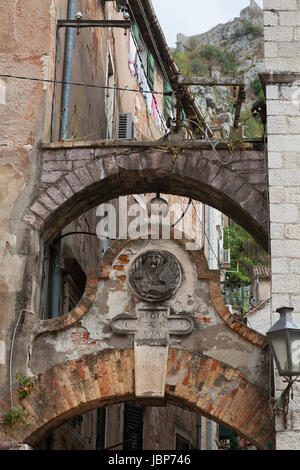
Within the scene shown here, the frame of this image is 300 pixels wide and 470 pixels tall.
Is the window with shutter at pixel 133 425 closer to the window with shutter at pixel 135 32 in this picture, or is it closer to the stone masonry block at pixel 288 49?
the stone masonry block at pixel 288 49

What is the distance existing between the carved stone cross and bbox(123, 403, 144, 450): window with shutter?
559 cm

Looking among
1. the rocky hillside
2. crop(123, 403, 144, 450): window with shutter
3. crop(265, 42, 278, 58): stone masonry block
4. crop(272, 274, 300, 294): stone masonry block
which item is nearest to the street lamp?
crop(272, 274, 300, 294): stone masonry block

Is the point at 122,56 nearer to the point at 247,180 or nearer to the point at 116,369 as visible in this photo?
the point at 247,180

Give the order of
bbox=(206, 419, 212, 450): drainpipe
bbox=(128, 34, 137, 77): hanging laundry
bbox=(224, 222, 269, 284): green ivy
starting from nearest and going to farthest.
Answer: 1. bbox=(206, 419, 212, 450): drainpipe
2. bbox=(128, 34, 137, 77): hanging laundry
3. bbox=(224, 222, 269, 284): green ivy

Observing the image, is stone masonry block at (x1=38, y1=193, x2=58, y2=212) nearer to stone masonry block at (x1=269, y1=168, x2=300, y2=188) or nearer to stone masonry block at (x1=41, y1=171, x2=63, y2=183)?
stone masonry block at (x1=41, y1=171, x2=63, y2=183)

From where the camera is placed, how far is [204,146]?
10719mm

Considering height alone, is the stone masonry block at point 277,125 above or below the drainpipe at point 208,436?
above

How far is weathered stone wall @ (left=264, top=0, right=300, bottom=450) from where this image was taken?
920 cm

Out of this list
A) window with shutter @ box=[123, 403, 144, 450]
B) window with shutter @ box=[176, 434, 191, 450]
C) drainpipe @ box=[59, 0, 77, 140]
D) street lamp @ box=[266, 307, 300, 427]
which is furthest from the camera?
window with shutter @ box=[176, 434, 191, 450]

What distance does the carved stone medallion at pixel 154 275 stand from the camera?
10008 mm

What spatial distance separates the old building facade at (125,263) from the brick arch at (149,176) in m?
0.02

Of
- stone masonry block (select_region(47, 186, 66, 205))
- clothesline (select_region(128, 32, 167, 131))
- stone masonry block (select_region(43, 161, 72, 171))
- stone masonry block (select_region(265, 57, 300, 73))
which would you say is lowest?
stone masonry block (select_region(47, 186, 66, 205))

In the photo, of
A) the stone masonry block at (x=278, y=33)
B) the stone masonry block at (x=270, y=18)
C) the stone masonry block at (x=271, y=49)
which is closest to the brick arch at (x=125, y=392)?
the stone masonry block at (x=271, y=49)

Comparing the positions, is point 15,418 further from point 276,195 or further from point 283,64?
point 283,64
